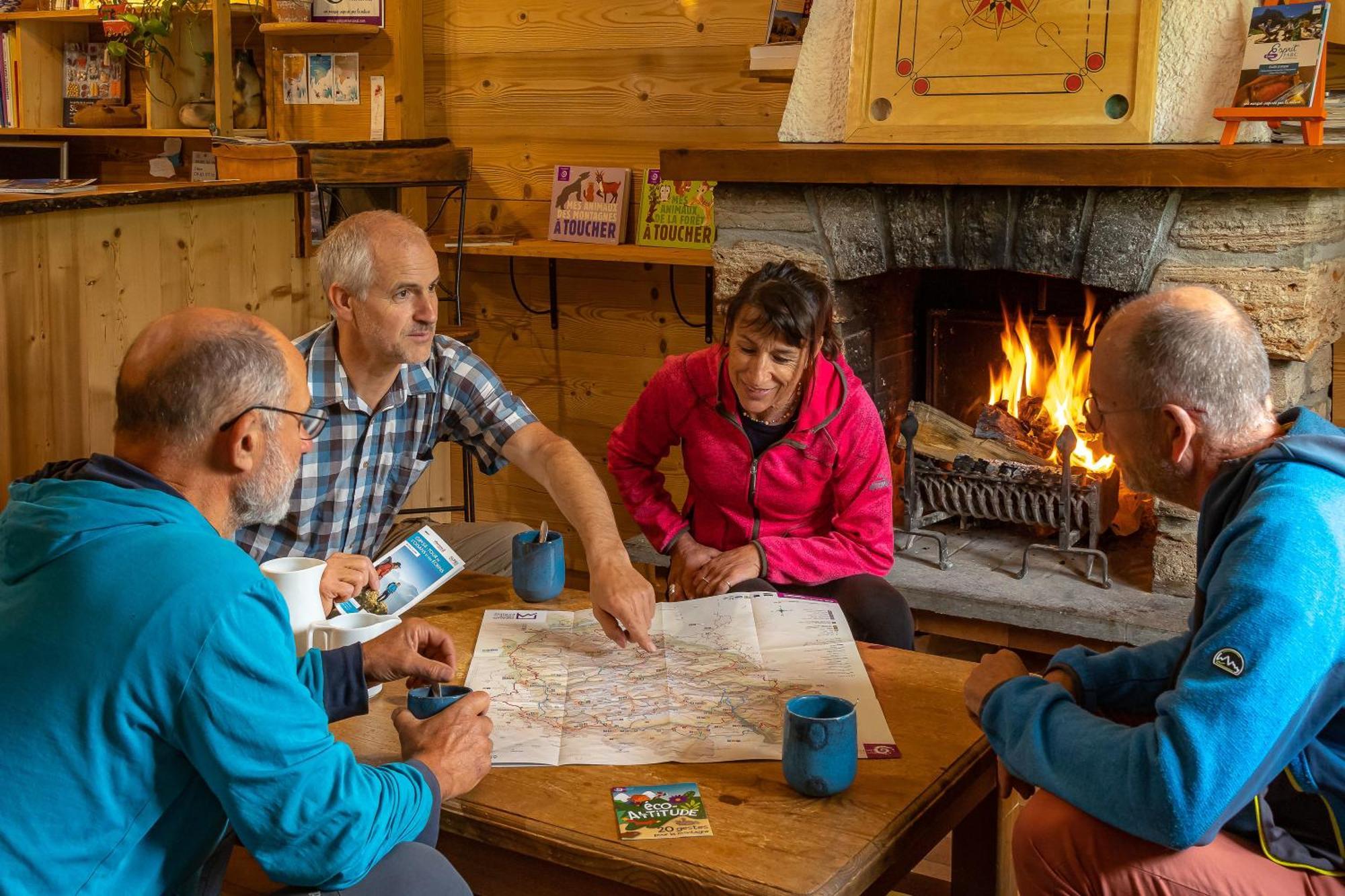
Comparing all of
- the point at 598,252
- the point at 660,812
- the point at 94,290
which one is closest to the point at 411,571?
the point at 660,812

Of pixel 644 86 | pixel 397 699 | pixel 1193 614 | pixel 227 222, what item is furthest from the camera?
pixel 644 86

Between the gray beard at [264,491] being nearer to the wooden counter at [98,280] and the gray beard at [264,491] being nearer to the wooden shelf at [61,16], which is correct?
the wooden counter at [98,280]

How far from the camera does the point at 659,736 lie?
5.33ft

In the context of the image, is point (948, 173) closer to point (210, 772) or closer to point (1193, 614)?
point (1193, 614)

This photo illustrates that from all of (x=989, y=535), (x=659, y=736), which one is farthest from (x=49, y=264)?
(x=989, y=535)

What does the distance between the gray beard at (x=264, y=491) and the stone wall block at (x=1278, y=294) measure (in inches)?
78.5

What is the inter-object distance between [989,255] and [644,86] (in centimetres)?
131

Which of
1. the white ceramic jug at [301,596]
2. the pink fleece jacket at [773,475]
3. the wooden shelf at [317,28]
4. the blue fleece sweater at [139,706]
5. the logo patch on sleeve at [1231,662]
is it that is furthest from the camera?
the wooden shelf at [317,28]

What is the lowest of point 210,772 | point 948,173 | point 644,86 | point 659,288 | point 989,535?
point 989,535

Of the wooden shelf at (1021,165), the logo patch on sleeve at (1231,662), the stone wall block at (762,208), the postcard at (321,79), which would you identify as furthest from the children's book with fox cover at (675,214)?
the logo patch on sleeve at (1231,662)

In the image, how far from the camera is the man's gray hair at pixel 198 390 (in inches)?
51.4

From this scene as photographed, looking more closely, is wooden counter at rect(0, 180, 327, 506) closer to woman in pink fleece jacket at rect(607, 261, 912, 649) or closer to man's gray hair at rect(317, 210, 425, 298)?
man's gray hair at rect(317, 210, 425, 298)

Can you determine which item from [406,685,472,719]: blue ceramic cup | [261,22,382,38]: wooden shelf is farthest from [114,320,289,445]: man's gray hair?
[261,22,382,38]: wooden shelf

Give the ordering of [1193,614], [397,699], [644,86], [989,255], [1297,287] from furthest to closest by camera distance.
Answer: [644,86] → [989,255] → [1297,287] → [397,699] → [1193,614]
